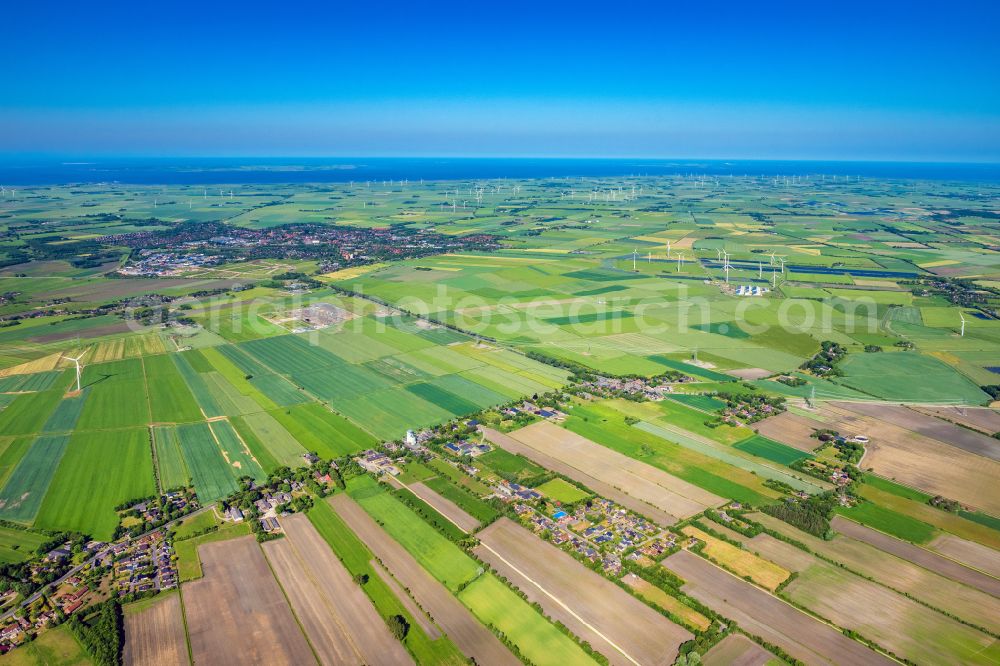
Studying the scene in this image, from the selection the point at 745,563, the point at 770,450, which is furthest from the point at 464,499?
the point at 770,450

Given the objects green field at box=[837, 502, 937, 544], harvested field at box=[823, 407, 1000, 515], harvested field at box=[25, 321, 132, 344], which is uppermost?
harvested field at box=[25, 321, 132, 344]

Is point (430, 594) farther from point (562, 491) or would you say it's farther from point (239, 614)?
point (562, 491)

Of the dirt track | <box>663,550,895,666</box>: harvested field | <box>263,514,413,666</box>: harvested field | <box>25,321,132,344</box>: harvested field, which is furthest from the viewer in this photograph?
<box>25,321,132,344</box>: harvested field

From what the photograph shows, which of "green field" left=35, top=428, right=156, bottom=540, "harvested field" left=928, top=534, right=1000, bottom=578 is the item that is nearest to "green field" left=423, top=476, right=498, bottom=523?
"green field" left=35, top=428, right=156, bottom=540

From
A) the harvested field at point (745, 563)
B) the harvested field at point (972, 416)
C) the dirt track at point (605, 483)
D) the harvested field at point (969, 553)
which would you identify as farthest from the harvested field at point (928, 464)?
the dirt track at point (605, 483)

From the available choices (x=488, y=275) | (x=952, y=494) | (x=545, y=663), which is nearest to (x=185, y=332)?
(x=488, y=275)

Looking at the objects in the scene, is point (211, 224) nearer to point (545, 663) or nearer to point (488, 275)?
point (488, 275)

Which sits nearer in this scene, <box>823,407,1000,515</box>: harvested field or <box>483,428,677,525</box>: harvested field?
<box>483,428,677,525</box>: harvested field

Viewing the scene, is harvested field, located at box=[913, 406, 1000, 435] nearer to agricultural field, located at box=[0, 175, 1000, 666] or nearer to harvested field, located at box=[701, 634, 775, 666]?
agricultural field, located at box=[0, 175, 1000, 666]
